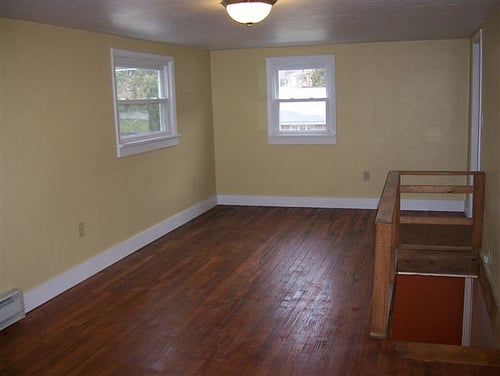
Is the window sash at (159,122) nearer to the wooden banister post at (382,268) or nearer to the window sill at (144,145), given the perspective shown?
the window sill at (144,145)

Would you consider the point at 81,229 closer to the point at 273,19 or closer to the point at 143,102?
the point at 143,102

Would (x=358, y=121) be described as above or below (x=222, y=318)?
above

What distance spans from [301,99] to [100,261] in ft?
11.7

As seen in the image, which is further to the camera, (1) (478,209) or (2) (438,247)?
(2) (438,247)

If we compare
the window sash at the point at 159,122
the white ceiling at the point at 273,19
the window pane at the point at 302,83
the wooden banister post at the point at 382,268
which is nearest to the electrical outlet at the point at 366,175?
the window pane at the point at 302,83

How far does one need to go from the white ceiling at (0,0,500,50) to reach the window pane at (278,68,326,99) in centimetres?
98

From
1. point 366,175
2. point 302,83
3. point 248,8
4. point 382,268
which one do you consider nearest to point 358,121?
point 366,175

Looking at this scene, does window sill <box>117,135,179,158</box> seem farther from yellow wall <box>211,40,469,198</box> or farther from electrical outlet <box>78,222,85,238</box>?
yellow wall <box>211,40,469,198</box>

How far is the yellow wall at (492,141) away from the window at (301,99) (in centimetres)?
256

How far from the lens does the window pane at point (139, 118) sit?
5.57 meters

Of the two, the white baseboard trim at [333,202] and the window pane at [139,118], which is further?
the white baseboard trim at [333,202]

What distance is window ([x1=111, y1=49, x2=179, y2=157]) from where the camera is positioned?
5.42 meters

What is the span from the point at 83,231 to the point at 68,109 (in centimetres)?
104

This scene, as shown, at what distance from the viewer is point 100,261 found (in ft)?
16.5
